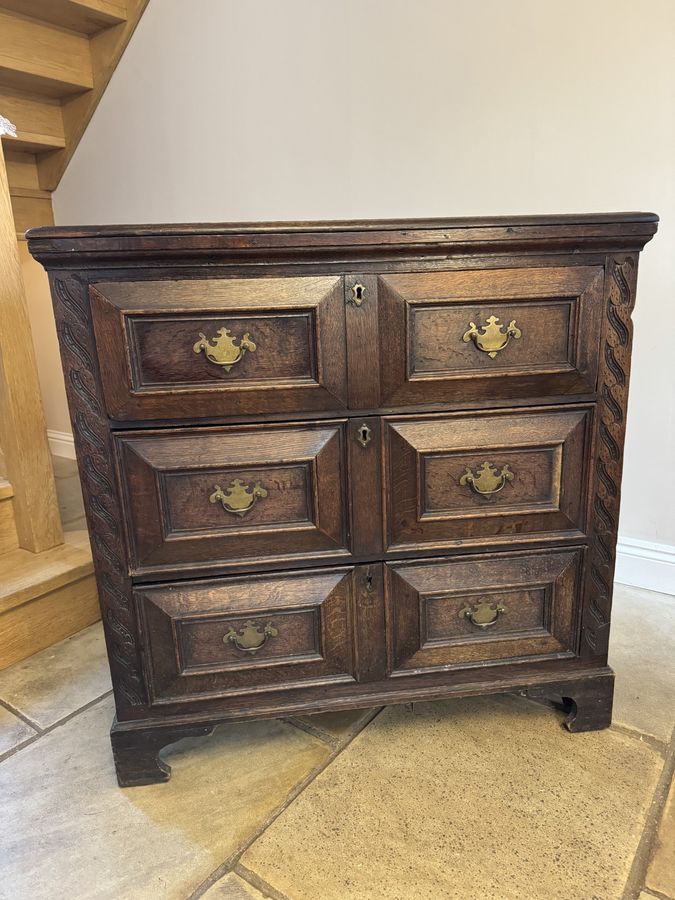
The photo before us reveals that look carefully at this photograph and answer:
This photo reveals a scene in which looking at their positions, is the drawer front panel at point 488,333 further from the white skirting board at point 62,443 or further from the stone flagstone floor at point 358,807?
the white skirting board at point 62,443

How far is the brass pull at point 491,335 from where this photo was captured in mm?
946

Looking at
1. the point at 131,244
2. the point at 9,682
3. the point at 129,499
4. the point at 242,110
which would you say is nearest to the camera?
the point at 131,244

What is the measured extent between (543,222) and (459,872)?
39.6 inches

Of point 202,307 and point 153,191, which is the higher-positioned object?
point 153,191

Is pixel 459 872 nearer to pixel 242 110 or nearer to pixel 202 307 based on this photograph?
pixel 202 307

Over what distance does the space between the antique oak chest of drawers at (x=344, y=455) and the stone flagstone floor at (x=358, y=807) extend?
11cm

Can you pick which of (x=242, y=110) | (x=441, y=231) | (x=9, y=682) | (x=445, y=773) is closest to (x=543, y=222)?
(x=441, y=231)

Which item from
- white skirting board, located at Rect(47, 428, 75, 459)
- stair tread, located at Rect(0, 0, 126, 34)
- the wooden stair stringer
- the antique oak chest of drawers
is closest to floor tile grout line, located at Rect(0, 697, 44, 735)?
the wooden stair stringer

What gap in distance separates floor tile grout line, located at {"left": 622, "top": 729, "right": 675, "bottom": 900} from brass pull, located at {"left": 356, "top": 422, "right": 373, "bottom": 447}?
77 centimetres

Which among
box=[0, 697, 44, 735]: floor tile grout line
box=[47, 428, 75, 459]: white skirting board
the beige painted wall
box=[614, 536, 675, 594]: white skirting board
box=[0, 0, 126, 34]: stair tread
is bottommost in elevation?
box=[0, 697, 44, 735]: floor tile grout line

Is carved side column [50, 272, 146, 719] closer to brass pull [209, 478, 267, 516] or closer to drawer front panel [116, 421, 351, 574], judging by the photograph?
drawer front panel [116, 421, 351, 574]

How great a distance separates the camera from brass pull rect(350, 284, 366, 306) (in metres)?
0.92

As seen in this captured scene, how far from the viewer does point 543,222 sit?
2.97 ft

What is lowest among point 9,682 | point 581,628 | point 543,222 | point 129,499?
point 9,682
